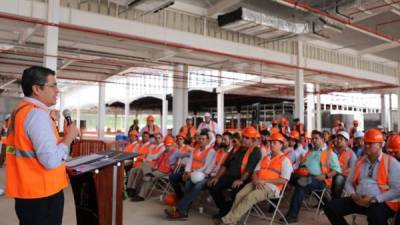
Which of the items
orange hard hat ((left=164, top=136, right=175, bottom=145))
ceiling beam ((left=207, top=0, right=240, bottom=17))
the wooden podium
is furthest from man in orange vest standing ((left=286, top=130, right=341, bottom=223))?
ceiling beam ((left=207, top=0, right=240, bottom=17))

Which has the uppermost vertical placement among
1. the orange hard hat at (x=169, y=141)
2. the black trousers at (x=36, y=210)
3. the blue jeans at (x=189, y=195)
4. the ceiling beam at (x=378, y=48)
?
the ceiling beam at (x=378, y=48)

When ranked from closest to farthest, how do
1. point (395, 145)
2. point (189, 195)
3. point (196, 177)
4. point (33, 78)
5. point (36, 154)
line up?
1. point (36, 154)
2. point (33, 78)
3. point (395, 145)
4. point (189, 195)
5. point (196, 177)

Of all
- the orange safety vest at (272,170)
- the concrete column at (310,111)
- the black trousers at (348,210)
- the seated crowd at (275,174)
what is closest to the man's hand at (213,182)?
the seated crowd at (275,174)

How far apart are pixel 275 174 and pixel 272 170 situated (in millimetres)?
63

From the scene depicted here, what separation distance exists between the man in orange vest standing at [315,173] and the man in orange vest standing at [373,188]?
102cm

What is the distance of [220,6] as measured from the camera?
9.07m

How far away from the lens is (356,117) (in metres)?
20.4

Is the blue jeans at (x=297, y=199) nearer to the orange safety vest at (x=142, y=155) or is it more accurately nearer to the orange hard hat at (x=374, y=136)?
the orange hard hat at (x=374, y=136)

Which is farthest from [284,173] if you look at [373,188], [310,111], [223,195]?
[310,111]

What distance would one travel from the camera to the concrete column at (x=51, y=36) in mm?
6867

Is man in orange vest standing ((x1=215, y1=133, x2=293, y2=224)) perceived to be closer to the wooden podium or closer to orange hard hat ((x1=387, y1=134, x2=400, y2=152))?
orange hard hat ((x1=387, y1=134, x2=400, y2=152))

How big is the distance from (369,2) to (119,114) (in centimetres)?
3466

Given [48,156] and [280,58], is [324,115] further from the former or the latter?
[48,156]

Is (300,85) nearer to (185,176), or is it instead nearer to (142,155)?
(142,155)
